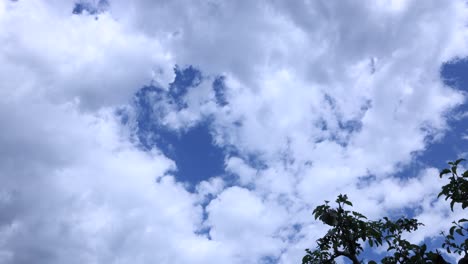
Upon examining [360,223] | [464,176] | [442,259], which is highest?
[360,223]

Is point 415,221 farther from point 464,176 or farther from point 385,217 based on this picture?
point 464,176

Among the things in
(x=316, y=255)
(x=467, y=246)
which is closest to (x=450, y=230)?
(x=467, y=246)

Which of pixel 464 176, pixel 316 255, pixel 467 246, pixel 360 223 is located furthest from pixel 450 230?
pixel 316 255

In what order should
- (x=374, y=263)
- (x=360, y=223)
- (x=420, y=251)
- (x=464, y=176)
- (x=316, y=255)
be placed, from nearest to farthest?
(x=464, y=176), (x=420, y=251), (x=374, y=263), (x=360, y=223), (x=316, y=255)

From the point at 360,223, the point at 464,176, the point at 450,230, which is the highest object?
the point at 360,223

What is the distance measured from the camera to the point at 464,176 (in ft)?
27.8

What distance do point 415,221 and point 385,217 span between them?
1076 mm

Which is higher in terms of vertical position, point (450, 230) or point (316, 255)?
point (316, 255)

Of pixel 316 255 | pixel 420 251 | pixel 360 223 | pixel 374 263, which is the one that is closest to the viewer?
pixel 420 251

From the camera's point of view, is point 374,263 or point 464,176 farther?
point 374,263

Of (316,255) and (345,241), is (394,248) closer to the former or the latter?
(345,241)

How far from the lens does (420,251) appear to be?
29.9 ft

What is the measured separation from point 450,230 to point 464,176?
1.34m

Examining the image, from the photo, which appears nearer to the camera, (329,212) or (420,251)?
(420,251)
